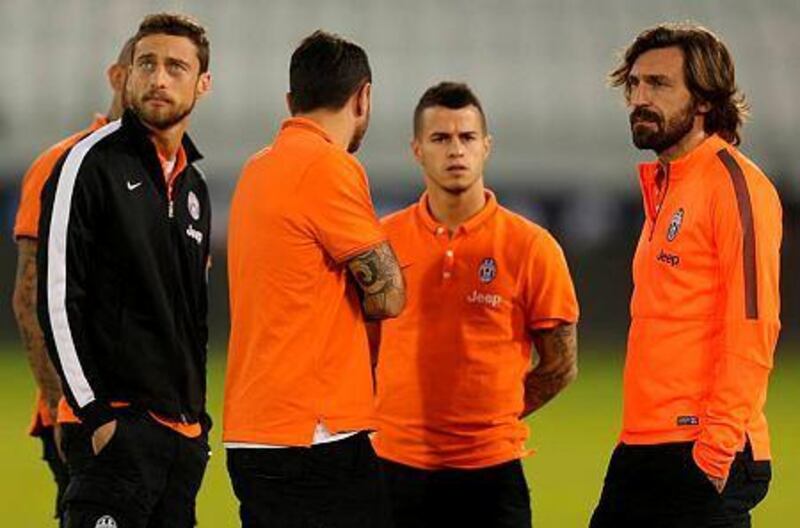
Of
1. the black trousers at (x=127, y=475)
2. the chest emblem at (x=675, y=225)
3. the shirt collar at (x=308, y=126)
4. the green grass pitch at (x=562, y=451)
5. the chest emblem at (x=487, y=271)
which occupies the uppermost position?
the shirt collar at (x=308, y=126)

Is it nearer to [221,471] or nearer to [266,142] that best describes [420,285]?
[221,471]

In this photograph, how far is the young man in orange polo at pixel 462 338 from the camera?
18.9ft

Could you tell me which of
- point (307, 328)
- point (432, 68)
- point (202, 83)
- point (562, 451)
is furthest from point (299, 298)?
point (432, 68)

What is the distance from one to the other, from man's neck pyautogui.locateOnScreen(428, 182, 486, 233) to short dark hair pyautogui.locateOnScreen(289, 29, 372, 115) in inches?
43.2

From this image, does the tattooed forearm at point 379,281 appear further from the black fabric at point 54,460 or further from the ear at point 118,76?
the black fabric at point 54,460

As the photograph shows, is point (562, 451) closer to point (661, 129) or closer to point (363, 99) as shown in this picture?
point (661, 129)

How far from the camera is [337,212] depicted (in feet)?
15.7

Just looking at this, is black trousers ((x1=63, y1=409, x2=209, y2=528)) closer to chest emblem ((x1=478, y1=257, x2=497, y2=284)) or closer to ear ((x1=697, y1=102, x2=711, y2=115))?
chest emblem ((x1=478, y1=257, x2=497, y2=284))

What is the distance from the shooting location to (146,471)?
5.03 meters

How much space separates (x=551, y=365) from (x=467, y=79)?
1833cm

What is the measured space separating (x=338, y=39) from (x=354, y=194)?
0.49 metres

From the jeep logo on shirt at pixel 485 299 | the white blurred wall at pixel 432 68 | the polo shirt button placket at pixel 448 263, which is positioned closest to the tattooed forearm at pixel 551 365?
the jeep logo on shirt at pixel 485 299

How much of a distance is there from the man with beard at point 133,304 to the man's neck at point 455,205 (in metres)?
1.00

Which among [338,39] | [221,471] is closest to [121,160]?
[338,39]
